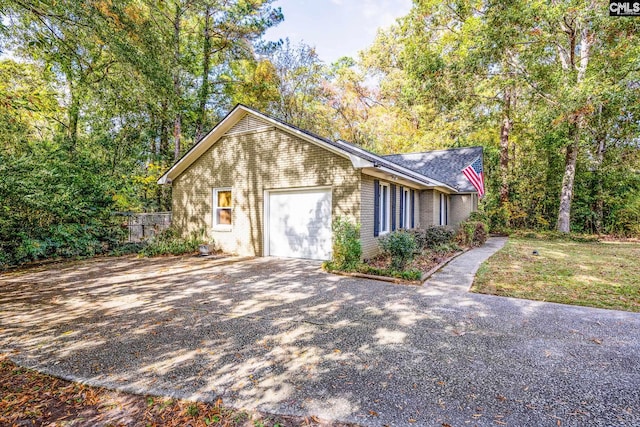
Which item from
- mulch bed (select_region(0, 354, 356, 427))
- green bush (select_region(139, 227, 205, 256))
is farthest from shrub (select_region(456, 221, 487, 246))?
mulch bed (select_region(0, 354, 356, 427))

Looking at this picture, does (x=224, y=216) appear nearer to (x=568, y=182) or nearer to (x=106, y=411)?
(x=106, y=411)

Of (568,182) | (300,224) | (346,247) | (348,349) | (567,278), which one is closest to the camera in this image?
(348,349)

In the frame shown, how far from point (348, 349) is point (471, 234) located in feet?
36.4

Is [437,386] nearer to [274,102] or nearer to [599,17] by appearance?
[599,17]

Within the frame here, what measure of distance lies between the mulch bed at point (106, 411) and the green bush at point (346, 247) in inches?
208

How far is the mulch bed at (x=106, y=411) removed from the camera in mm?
2430

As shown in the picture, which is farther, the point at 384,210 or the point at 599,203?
the point at 599,203

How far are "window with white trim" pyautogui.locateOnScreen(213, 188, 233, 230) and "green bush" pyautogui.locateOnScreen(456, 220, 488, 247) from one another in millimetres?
9513

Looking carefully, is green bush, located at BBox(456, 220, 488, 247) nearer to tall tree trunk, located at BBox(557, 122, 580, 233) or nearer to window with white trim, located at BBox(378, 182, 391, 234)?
window with white trim, located at BBox(378, 182, 391, 234)

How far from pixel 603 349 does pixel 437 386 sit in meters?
2.39

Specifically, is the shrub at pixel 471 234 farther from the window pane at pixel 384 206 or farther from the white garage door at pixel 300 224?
the white garage door at pixel 300 224

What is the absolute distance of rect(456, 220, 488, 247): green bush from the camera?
12.9m

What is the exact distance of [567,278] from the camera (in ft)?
23.4
